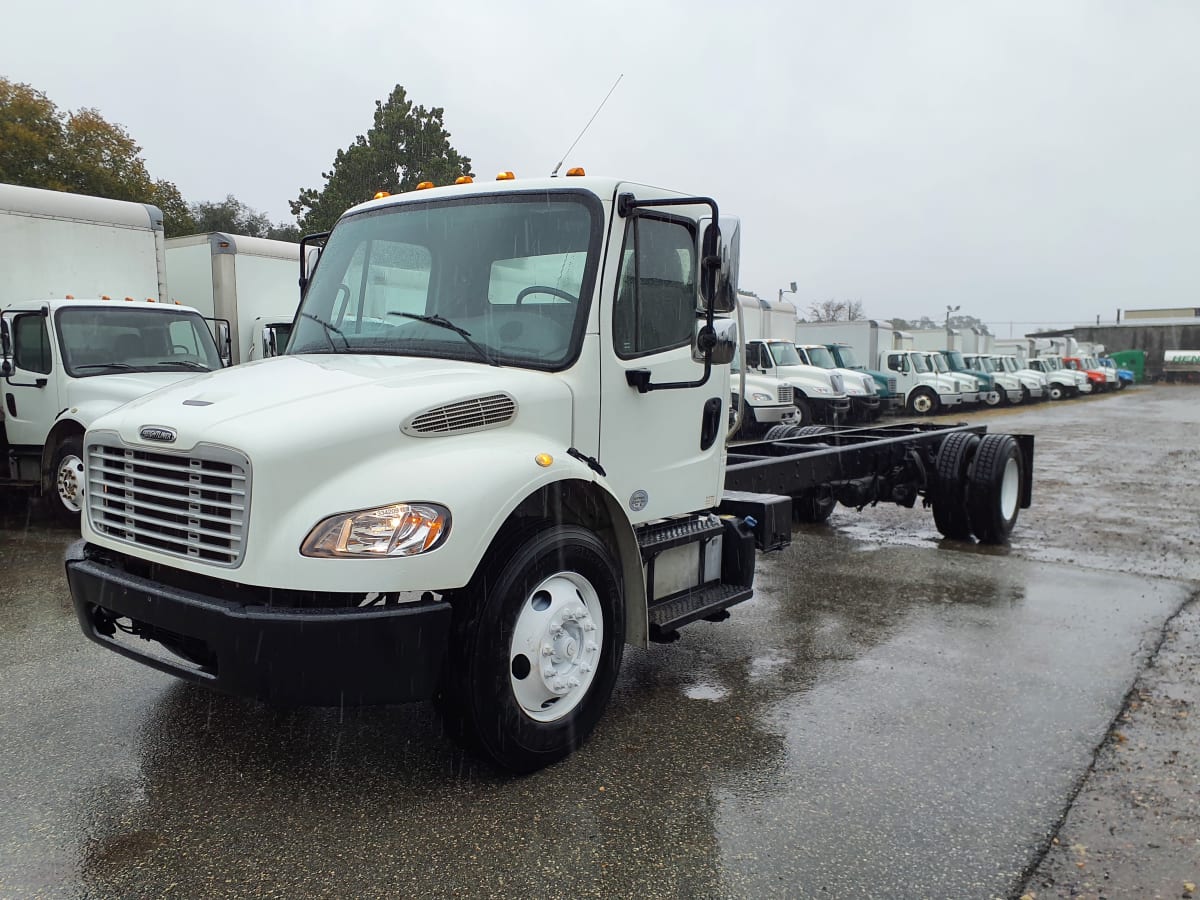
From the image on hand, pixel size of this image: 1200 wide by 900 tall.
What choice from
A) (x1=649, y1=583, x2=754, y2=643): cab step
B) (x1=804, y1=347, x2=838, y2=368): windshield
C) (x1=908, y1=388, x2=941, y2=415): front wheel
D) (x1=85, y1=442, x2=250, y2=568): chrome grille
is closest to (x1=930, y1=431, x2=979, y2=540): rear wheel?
(x1=649, y1=583, x2=754, y2=643): cab step

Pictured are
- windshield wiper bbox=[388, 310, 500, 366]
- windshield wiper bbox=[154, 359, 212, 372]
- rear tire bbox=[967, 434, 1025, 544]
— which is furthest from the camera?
windshield wiper bbox=[154, 359, 212, 372]

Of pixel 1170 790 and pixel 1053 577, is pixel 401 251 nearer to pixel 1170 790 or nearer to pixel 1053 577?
pixel 1170 790

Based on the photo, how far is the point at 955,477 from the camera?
328 inches

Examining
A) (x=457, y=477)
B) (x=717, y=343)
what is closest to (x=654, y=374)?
(x=717, y=343)

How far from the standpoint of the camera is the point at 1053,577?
23.8ft

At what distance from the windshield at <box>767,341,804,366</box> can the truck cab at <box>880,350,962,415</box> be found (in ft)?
22.6

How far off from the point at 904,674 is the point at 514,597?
2585 mm

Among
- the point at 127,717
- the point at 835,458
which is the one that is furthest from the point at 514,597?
the point at 835,458

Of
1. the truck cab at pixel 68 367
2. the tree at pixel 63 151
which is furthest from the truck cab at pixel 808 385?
the tree at pixel 63 151

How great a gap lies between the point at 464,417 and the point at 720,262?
1.30 m

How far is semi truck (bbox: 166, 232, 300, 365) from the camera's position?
13.1 metres

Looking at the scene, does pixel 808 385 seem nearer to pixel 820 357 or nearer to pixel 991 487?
pixel 820 357

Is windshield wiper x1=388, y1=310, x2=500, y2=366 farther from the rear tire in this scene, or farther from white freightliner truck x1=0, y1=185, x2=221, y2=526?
the rear tire

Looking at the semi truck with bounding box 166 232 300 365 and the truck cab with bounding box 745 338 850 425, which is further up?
the semi truck with bounding box 166 232 300 365
